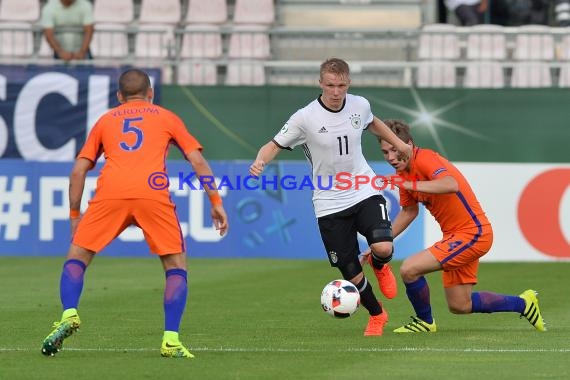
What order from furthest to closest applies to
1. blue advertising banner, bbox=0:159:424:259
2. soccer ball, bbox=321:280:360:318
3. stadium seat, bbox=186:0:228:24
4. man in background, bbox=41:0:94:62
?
1. stadium seat, bbox=186:0:228:24
2. man in background, bbox=41:0:94:62
3. blue advertising banner, bbox=0:159:424:259
4. soccer ball, bbox=321:280:360:318

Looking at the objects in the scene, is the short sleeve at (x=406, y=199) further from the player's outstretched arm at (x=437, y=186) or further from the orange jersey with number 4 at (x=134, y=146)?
the orange jersey with number 4 at (x=134, y=146)

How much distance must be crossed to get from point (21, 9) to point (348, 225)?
1504 centimetres

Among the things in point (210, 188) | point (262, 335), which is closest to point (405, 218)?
point (262, 335)

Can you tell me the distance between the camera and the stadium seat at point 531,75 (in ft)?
71.5

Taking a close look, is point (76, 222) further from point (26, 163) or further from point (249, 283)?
point (26, 163)

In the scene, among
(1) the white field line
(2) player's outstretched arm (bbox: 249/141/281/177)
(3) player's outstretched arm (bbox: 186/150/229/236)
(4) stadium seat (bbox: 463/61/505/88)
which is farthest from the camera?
(4) stadium seat (bbox: 463/61/505/88)

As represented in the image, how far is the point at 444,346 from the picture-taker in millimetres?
10180

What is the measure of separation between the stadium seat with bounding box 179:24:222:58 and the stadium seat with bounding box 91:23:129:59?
95cm

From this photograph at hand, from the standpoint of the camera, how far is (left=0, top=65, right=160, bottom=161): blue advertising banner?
21328 millimetres

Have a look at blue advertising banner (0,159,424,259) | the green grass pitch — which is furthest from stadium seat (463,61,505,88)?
the green grass pitch

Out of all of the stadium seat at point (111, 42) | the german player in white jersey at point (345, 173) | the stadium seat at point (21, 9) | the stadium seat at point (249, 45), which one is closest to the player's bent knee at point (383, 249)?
the german player in white jersey at point (345, 173)

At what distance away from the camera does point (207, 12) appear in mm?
24578

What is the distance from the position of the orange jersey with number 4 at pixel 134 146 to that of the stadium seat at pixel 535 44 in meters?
13.4

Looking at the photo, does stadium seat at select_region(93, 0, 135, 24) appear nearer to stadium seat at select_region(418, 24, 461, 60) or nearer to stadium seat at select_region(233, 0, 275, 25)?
stadium seat at select_region(233, 0, 275, 25)
